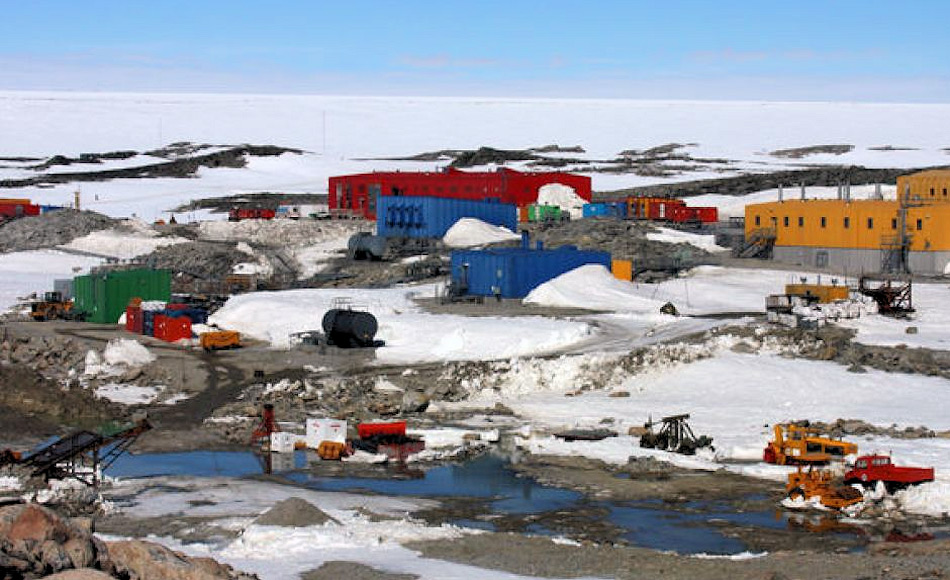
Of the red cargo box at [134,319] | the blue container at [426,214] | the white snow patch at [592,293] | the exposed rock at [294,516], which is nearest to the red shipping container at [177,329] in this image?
the red cargo box at [134,319]

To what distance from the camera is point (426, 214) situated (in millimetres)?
83812

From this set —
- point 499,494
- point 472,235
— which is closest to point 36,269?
point 472,235

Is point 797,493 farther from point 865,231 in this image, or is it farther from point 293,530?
point 865,231

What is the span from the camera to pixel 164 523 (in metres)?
28.4

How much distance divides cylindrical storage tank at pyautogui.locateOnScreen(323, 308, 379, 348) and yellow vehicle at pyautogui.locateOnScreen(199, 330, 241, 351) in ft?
14.0

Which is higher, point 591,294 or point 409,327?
point 591,294

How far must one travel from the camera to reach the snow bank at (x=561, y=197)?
101m

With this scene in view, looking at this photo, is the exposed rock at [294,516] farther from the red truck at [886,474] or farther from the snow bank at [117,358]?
the snow bank at [117,358]

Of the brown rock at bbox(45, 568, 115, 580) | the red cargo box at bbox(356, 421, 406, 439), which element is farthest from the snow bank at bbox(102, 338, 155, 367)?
the brown rock at bbox(45, 568, 115, 580)

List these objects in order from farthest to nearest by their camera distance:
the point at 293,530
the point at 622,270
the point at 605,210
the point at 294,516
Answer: the point at 605,210 → the point at 622,270 → the point at 294,516 → the point at 293,530

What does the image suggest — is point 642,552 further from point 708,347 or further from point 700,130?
point 700,130

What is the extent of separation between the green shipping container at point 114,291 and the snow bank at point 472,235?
2142cm

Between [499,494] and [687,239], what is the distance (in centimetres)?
5092

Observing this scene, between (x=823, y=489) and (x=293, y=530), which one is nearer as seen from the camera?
(x=293, y=530)
